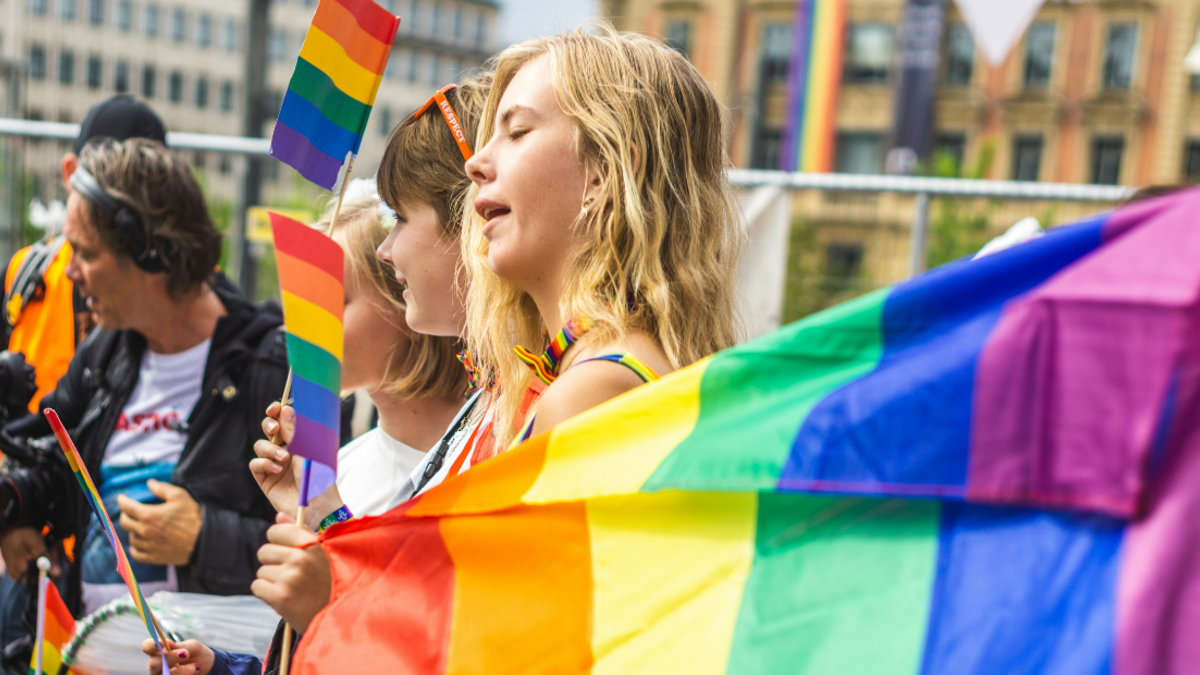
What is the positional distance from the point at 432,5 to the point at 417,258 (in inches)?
3245

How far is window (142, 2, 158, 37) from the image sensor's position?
138ft

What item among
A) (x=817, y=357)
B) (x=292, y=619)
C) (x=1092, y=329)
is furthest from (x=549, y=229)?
(x=1092, y=329)

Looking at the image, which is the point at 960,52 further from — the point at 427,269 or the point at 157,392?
the point at 427,269

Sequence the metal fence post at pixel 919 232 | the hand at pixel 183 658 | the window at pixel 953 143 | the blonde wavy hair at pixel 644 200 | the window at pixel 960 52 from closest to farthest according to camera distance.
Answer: the blonde wavy hair at pixel 644 200 → the hand at pixel 183 658 → the metal fence post at pixel 919 232 → the window at pixel 960 52 → the window at pixel 953 143

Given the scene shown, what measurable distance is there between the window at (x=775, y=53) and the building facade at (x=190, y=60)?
12.7m

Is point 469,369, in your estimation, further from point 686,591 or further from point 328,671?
point 686,591

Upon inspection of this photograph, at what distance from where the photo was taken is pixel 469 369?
1782mm

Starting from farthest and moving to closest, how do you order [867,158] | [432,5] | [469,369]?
[432,5]
[867,158]
[469,369]

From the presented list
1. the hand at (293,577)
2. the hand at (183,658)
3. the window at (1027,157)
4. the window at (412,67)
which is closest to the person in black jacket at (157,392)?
the hand at (183,658)

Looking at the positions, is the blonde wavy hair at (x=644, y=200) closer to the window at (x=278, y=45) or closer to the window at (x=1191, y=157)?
the window at (x=1191, y=157)

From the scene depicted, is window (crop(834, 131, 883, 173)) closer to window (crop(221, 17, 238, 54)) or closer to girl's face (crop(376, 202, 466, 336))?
girl's face (crop(376, 202, 466, 336))

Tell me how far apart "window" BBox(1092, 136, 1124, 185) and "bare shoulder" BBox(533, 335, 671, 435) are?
33790mm

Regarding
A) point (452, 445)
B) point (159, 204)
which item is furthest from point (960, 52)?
point (452, 445)

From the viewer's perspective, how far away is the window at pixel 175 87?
163ft
